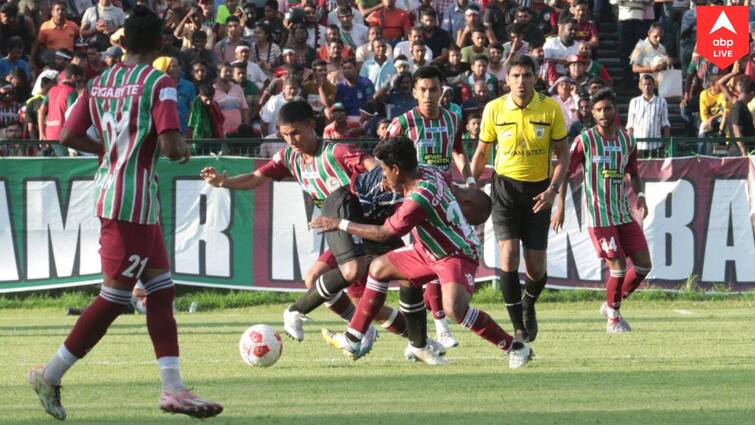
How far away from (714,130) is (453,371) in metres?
11.2

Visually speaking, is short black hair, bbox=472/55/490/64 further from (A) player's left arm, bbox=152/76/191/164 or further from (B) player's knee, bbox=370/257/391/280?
(A) player's left arm, bbox=152/76/191/164

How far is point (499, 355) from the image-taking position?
11.0m

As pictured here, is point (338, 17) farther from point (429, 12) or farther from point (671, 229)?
point (671, 229)

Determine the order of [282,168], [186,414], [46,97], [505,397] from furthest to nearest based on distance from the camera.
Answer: [46,97], [282,168], [505,397], [186,414]

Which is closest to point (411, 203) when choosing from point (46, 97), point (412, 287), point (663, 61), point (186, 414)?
point (412, 287)

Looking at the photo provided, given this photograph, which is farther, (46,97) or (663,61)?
(663,61)

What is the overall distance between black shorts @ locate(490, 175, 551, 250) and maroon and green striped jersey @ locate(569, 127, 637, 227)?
1687 mm

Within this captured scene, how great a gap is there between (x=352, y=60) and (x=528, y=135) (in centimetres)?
776

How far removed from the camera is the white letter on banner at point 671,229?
55.9 feet

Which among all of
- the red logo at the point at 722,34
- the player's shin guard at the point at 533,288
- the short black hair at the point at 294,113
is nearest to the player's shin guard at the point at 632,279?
the player's shin guard at the point at 533,288

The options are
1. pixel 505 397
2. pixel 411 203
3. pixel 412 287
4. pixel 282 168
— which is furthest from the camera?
pixel 282 168

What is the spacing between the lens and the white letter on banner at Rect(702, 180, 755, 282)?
17000 mm

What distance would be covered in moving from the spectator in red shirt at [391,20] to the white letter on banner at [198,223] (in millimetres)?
5769

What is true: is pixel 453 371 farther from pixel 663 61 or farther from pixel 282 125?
pixel 663 61
